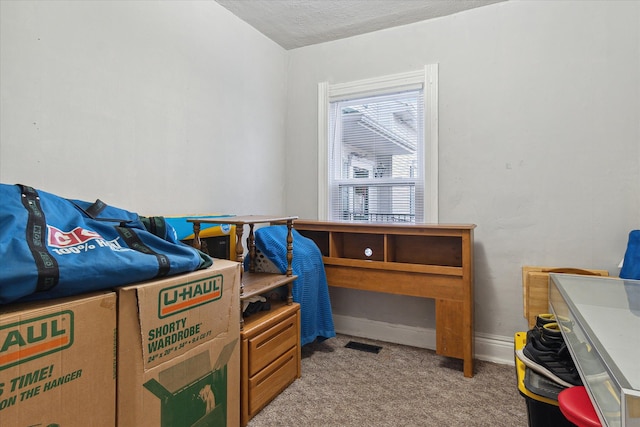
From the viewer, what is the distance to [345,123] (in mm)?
3160

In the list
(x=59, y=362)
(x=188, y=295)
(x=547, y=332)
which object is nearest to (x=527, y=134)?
(x=547, y=332)

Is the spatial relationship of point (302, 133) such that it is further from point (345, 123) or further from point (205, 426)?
point (205, 426)

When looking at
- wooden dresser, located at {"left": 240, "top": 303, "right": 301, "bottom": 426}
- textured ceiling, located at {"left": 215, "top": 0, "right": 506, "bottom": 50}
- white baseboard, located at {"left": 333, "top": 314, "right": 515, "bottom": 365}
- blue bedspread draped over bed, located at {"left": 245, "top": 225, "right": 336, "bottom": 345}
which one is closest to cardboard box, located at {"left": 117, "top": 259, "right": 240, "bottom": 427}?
wooden dresser, located at {"left": 240, "top": 303, "right": 301, "bottom": 426}

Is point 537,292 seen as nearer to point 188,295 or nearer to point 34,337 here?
point 188,295

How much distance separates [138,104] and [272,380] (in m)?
1.69

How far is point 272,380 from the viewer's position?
77.2 inches

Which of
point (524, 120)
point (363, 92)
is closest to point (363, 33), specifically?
point (363, 92)

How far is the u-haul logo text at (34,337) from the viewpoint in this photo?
2.97 feet

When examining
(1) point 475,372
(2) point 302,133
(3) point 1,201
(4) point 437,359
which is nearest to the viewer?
(3) point 1,201

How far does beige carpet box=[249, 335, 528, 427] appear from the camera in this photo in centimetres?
182

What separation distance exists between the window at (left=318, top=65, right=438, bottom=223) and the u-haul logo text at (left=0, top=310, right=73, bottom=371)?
2293 millimetres

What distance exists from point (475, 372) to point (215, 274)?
1.84 meters

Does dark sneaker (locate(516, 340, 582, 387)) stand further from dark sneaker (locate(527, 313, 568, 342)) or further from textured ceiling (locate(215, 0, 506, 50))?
textured ceiling (locate(215, 0, 506, 50))

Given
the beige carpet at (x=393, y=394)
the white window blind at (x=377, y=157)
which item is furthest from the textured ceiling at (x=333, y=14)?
the beige carpet at (x=393, y=394)
